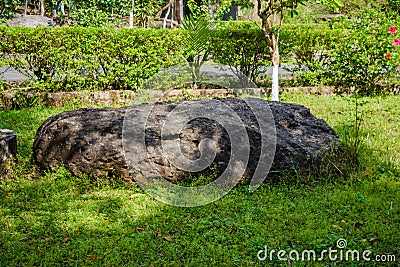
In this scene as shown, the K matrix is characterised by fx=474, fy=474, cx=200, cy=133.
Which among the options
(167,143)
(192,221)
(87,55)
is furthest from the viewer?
(87,55)

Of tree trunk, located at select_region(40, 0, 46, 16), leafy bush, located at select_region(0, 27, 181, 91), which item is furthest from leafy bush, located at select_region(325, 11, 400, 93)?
tree trunk, located at select_region(40, 0, 46, 16)

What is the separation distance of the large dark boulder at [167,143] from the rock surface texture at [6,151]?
22 centimetres

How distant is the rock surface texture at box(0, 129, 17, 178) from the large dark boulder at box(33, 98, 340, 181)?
22 centimetres

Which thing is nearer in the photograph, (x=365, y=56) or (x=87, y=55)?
(x=87, y=55)

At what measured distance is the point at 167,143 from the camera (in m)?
4.58

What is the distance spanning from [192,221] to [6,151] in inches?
82.0

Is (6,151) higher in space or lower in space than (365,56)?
lower

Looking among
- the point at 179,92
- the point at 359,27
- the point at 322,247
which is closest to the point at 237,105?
the point at 322,247

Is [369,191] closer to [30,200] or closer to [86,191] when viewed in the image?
[86,191]

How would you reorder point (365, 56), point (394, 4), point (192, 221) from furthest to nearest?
point (394, 4) → point (365, 56) → point (192, 221)

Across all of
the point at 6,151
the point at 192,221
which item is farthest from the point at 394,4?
the point at 6,151

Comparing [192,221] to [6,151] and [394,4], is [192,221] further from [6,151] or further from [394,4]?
[394,4]

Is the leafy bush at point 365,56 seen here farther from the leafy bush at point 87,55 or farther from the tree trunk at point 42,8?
the tree trunk at point 42,8

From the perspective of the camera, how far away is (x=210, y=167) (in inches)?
179
